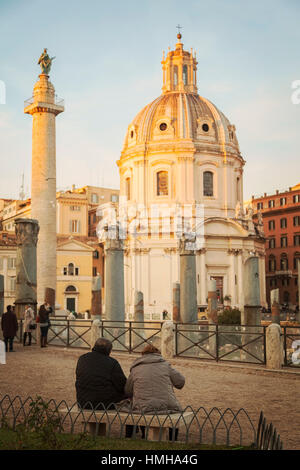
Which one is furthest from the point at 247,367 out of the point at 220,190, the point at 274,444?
the point at 220,190

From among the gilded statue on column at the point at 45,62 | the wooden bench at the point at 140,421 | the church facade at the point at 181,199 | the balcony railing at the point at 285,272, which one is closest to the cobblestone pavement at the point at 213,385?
the wooden bench at the point at 140,421

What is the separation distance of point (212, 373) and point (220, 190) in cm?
4428

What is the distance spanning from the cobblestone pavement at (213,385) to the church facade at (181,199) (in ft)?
120

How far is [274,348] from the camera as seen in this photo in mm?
13977

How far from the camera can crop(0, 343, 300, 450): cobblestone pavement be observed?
910cm

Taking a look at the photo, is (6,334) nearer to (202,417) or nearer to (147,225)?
(202,417)

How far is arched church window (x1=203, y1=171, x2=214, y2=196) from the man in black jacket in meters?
49.9

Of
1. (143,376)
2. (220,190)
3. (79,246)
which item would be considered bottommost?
(143,376)

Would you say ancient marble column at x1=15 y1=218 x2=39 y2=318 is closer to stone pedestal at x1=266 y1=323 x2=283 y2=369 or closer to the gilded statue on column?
stone pedestal at x1=266 y1=323 x2=283 y2=369

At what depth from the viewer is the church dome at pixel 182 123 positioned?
56125 mm

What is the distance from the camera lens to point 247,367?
46.4ft

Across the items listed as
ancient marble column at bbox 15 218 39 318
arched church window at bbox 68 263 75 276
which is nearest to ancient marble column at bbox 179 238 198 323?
ancient marble column at bbox 15 218 39 318

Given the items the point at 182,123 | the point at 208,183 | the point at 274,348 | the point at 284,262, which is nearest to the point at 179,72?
the point at 182,123

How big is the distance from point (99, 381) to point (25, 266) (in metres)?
14.6
